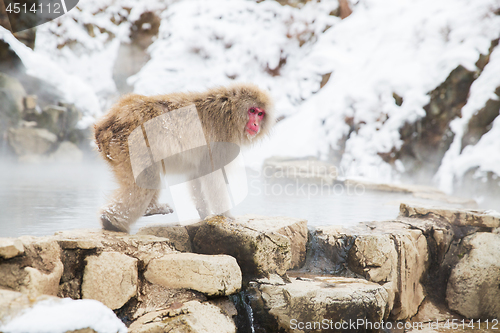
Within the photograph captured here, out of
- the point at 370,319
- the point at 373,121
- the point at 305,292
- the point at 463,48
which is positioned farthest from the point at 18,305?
the point at 463,48

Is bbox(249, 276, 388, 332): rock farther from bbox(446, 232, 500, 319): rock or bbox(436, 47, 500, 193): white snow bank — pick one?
bbox(436, 47, 500, 193): white snow bank

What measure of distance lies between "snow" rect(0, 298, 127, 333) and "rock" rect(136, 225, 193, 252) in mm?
782

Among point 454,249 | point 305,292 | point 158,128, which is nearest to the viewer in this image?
point 305,292

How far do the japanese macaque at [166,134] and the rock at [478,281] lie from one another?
5.82 feet

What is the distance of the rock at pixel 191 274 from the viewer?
5.64ft

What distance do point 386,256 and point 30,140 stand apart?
25.1 feet

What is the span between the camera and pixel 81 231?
193cm

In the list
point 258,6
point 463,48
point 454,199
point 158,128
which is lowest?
point 454,199

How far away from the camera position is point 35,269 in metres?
1.44

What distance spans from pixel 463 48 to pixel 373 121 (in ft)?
6.94

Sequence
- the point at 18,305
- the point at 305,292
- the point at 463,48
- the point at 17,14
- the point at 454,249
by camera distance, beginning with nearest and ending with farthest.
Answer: the point at 18,305
the point at 305,292
the point at 454,249
the point at 463,48
the point at 17,14

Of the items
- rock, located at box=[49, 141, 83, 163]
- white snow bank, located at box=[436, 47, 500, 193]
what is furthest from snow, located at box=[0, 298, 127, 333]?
rock, located at box=[49, 141, 83, 163]

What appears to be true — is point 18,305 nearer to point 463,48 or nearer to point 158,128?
point 158,128
